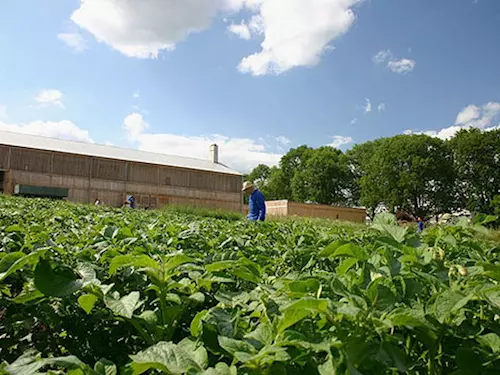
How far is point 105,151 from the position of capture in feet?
127

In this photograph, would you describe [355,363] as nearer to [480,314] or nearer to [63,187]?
[480,314]

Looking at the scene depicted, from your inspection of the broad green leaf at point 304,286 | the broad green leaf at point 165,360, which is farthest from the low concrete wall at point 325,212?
the broad green leaf at point 165,360

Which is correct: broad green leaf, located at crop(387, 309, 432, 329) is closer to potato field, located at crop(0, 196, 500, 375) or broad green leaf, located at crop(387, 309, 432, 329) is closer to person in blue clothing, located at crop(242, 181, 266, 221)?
potato field, located at crop(0, 196, 500, 375)

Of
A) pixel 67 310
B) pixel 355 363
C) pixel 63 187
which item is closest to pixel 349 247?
pixel 355 363

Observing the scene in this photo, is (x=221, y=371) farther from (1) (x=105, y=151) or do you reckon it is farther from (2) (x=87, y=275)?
(1) (x=105, y=151)

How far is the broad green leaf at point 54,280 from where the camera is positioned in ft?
3.31

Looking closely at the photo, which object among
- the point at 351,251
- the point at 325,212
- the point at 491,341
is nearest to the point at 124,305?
Answer: the point at 351,251

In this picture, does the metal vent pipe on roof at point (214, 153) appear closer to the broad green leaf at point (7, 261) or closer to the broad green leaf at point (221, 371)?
the broad green leaf at point (7, 261)

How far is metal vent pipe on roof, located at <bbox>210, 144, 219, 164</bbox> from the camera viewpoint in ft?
156

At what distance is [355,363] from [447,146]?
51.2 m

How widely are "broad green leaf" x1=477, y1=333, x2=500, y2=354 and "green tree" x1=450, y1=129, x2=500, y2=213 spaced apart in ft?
155

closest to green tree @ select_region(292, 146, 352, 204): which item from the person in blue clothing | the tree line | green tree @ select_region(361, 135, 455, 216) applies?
the tree line

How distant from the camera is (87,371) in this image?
73 centimetres

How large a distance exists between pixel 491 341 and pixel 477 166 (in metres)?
50.2
